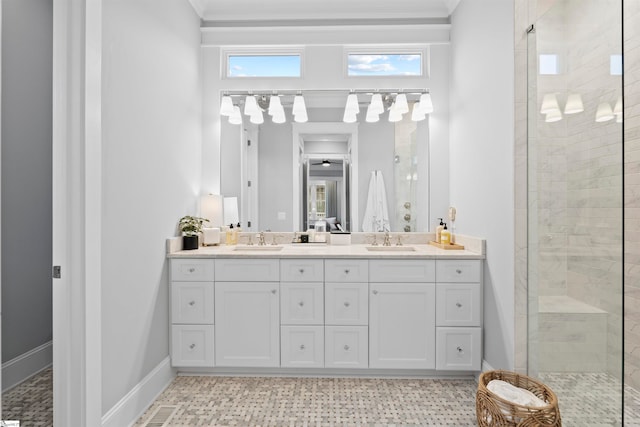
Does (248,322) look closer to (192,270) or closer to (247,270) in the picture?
(247,270)

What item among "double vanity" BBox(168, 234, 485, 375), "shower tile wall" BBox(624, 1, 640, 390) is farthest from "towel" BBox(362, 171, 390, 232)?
"shower tile wall" BBox(624, 1, 640, 390)

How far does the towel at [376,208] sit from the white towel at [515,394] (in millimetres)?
1517

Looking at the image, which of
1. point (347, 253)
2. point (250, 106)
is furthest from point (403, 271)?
point (250, 106)

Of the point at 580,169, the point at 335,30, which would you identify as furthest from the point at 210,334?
the point at 335,30

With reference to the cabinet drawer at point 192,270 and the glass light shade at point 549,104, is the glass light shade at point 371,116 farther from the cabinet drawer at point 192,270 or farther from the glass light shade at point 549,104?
the cabinet drawer at point 192,270

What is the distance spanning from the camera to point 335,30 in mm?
3109

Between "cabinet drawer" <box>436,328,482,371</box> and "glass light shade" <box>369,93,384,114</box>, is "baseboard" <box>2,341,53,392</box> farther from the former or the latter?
"glass light shade" <box>369,93,384,114</box>

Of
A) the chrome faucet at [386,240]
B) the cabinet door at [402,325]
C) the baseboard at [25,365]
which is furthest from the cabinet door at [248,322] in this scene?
the baseboard at [25,365]

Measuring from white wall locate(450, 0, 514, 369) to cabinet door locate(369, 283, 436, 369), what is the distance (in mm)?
386

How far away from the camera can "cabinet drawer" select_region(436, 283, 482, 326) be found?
8.23ft

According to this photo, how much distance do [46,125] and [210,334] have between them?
1.85 m

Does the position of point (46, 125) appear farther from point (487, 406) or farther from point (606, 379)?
point (606, 379)

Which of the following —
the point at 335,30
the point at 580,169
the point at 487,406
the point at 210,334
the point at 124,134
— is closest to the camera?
the point at 580,169

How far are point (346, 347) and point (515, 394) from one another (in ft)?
3.45
